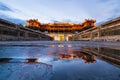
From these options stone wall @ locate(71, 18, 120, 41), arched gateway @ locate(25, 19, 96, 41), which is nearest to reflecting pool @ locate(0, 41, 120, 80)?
stone wall @ locate(71, 18, 120, 41)

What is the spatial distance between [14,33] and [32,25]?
69460 mm

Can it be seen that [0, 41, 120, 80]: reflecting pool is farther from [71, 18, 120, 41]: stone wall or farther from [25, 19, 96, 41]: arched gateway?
[25, 19, 96, 41]: arched gateway

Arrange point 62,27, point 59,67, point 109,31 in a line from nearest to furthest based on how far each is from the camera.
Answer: point 59,67 < point 109,31 < point 62,27

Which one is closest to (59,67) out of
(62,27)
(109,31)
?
(109,31)

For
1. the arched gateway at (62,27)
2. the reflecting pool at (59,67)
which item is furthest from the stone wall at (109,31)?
the arched gateway at (62,27)

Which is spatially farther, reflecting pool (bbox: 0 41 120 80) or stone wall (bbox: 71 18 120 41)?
stone wall (bbox: 71 18 120 41)

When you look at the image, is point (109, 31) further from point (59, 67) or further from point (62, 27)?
point (62, 27)

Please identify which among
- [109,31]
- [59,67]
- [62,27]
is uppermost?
[62,27]

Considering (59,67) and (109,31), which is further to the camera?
(109,31)

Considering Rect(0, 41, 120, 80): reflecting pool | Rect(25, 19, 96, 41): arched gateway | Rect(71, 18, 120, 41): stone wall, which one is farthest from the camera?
Rect(25, 19, 96, 41): arched gateway

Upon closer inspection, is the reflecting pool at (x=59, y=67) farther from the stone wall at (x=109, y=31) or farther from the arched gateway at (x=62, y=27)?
the arched gateway at (x=62, y=27)

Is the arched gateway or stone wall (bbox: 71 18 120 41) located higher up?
the arched gateway

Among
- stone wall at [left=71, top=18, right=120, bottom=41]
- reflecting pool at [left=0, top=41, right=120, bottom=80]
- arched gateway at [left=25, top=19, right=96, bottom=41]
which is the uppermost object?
arched gateway at [left=25, top=19, right=96, bottom=41]

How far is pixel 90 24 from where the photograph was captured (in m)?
107
